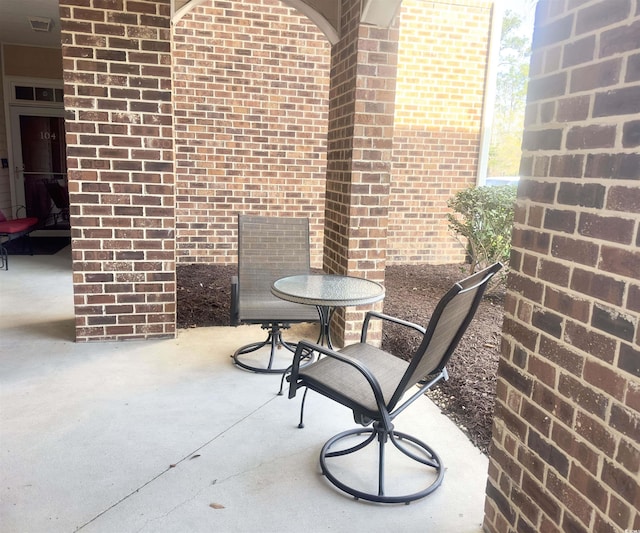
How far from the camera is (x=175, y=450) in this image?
2.51 metres

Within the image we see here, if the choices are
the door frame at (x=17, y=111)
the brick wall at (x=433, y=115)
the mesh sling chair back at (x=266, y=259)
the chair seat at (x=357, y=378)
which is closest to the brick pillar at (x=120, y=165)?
the mesh sling chair back at (x=266, y=259)

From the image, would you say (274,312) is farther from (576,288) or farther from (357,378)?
(576,288)

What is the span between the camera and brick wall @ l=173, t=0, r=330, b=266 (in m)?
6.05

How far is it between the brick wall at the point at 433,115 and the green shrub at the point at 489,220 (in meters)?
1.40

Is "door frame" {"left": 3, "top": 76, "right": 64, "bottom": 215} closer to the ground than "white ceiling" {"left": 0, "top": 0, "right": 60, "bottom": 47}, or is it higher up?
closer to the ground

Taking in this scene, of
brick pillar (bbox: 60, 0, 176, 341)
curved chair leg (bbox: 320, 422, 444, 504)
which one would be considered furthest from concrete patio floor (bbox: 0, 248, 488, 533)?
brick pillar (bbox: 60, 0, 176, 341)

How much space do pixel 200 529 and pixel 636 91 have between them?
82.3 inches

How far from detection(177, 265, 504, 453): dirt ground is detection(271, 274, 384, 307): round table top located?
0.88m

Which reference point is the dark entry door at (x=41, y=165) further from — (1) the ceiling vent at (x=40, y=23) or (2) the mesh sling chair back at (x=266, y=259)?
(2) the mesh sling chair back at (x=266, y=259)

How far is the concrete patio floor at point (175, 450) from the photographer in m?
2.06

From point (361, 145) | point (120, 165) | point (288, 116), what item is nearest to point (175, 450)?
point (120, 165)

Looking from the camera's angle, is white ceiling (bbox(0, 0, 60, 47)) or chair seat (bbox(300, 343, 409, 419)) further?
white ceiling (bbox(0, 0, 60, 47))

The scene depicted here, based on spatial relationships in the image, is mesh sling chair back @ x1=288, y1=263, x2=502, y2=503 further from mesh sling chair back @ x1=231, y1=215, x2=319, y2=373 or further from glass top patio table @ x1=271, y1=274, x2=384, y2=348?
mesh sling chair back @ x1=231, y1=215, x2=319, y2=373

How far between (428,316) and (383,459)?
2.52m
